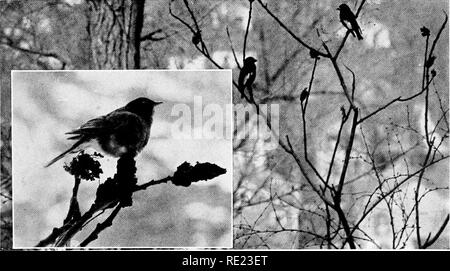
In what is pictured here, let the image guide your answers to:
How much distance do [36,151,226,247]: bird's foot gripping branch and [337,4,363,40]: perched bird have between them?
0.92 m

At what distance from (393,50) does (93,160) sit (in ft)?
4.12

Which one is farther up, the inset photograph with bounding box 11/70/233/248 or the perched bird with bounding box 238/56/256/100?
the perched bird with bounding box 238/56/256/100

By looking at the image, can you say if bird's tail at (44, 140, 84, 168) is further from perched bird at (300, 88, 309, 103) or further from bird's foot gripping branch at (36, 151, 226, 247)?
perched bird at (300, 88, 309, 103)

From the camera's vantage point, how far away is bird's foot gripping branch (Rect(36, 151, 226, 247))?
228cm

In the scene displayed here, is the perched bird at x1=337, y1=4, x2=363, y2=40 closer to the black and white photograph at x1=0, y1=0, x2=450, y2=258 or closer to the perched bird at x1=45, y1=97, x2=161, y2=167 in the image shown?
the black and white photograph at x1=0, y1=0, x2=450, y2=258

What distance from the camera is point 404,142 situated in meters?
2.24

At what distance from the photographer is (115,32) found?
229 cm

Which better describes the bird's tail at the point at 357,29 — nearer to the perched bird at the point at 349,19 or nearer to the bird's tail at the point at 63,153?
the perched bird at the point at 349,19

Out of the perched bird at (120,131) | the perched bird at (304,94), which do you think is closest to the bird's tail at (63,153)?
the perched bird at (120,131)

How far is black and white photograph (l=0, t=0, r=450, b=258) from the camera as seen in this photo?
2.24 metres

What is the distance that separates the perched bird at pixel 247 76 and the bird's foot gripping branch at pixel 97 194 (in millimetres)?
464

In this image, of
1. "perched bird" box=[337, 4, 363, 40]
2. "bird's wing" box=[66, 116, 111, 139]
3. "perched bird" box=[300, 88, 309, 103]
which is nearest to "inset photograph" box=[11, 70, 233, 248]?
"bird's wing" box=[66, 116, 111, 139]

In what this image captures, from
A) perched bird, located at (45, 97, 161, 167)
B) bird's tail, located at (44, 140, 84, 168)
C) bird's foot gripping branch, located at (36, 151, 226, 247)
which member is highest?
perched bird, located at (45, 97, 161, 167)

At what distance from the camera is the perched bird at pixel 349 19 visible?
2238mm
